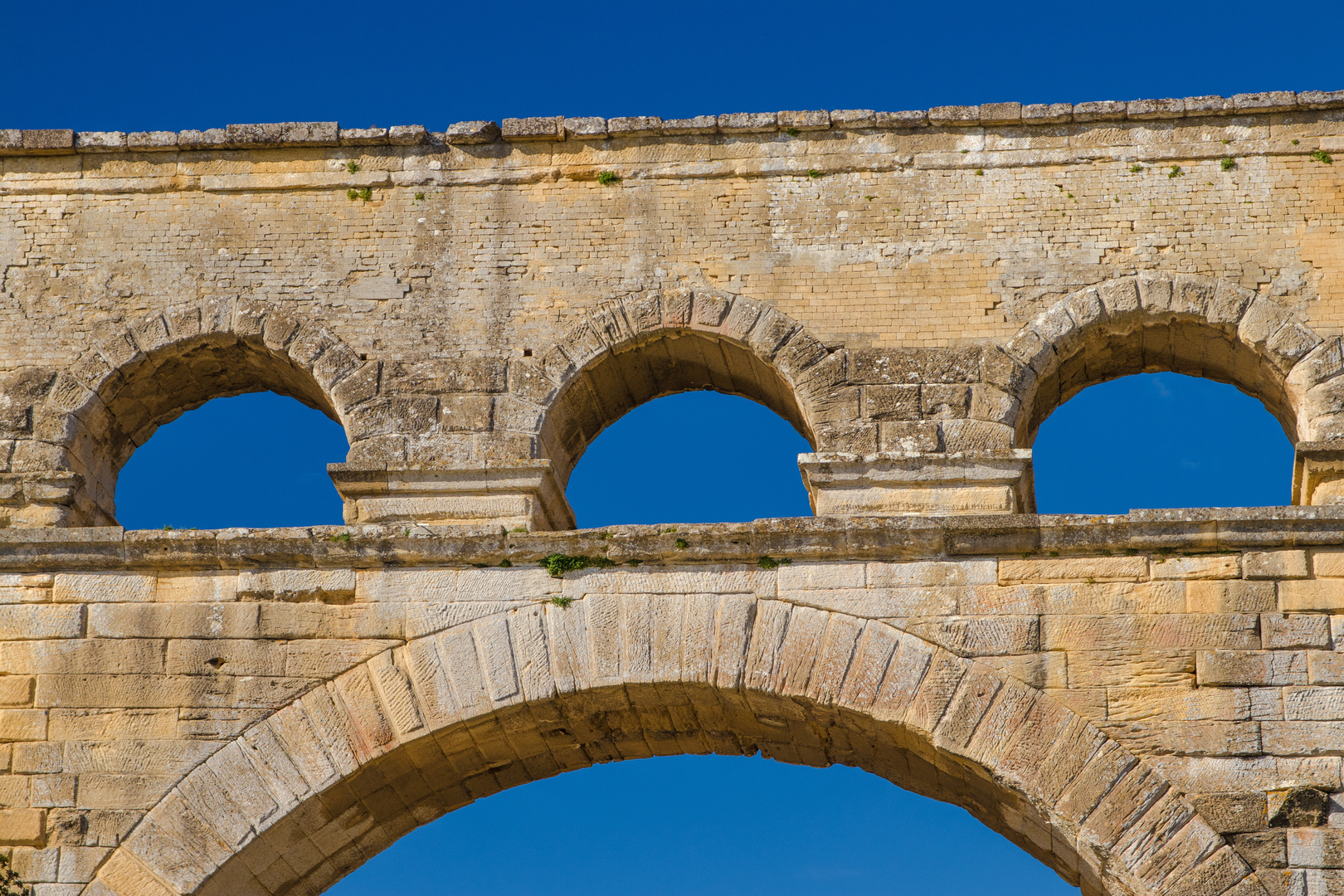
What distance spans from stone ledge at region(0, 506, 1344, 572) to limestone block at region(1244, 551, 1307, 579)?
0.15ft

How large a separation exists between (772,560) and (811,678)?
63cm

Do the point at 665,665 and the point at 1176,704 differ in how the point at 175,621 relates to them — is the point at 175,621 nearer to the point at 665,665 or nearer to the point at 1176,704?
the point at 665,665

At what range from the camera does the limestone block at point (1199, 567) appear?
26.2ft

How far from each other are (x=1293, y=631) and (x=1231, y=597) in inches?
12.7

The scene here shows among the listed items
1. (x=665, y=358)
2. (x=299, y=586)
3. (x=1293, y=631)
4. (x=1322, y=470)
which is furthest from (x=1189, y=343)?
(x=299, y=586)

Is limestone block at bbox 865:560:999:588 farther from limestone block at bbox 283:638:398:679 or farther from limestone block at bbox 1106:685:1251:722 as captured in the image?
limestone block at bbox 283:638:398:679

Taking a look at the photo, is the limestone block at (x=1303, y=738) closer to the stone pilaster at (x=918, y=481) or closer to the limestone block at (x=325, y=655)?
the stone pilaster at (x=918, y=481)

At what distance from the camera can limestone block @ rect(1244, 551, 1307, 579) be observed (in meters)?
7.97

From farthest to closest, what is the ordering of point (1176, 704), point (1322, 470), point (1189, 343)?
point (1189, 343) < point (1322, 470) < point (1176, 704)

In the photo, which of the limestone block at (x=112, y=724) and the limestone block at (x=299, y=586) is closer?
the limestone block at (x=112, y=724)

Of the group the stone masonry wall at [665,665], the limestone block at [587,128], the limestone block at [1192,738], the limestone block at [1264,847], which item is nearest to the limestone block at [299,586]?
the stone masonry wall at [665,665]

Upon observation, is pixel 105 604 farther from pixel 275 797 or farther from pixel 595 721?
pixel 595 721

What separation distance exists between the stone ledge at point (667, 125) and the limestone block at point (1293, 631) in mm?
3325

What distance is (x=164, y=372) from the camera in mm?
9555
